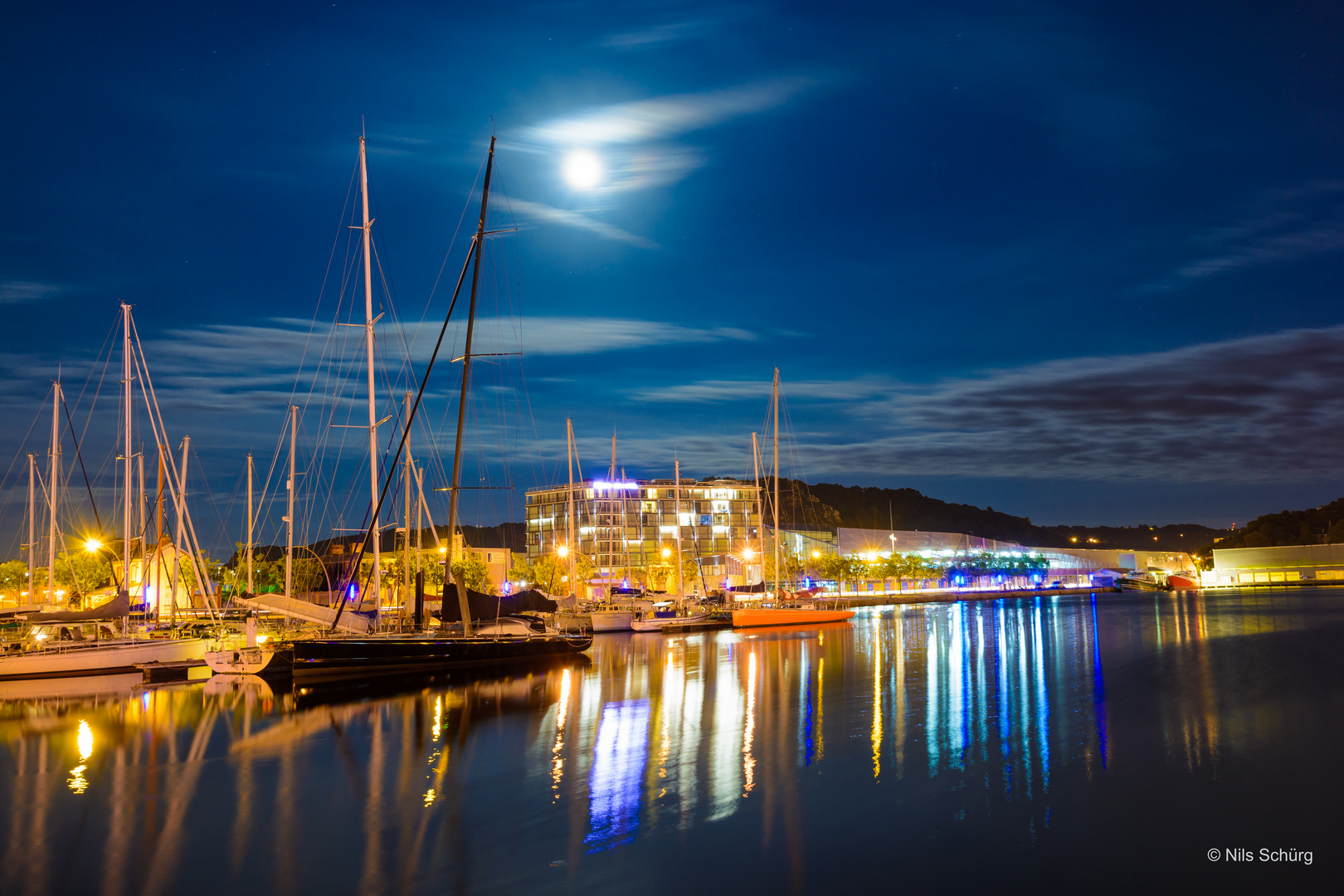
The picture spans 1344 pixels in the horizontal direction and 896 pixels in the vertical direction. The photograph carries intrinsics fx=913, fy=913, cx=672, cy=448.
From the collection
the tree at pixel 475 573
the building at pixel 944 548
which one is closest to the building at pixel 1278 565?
the building at pixel 944 548

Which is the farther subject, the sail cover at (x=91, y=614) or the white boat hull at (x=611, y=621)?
the white boat hull at (x=611, y=621)

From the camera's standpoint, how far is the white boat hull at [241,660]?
1380 inches

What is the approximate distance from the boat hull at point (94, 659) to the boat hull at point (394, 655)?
9.48 metres

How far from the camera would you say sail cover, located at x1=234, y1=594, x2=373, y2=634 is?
1367 inches

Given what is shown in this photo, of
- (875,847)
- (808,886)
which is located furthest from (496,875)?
(875,847)

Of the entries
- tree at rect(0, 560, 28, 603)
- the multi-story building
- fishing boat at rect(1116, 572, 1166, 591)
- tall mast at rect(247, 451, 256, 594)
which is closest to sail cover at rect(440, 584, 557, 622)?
tall mast at rect(247, 451, 256, 594)

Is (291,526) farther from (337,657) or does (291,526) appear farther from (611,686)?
A: (611,686)

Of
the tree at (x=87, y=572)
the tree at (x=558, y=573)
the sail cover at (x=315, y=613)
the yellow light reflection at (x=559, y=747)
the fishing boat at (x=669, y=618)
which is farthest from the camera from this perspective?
the tree at (x=558, y=573)

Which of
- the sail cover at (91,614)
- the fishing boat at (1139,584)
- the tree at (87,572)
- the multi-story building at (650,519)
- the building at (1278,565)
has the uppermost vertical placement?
the multi-story building at (650,519)

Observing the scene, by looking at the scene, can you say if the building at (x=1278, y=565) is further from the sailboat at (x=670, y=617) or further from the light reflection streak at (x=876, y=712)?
the light reflection streak at (x=876, y=712)

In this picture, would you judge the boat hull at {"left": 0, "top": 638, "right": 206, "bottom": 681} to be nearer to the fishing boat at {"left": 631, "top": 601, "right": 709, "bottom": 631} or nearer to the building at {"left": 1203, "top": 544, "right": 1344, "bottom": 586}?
the fishing boat at {"left": 631, "top": 601, "right": 709, "bottom": 631}

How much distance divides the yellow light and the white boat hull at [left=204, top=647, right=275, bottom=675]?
367 inches

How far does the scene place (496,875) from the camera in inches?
476

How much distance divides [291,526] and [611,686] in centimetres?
3354
